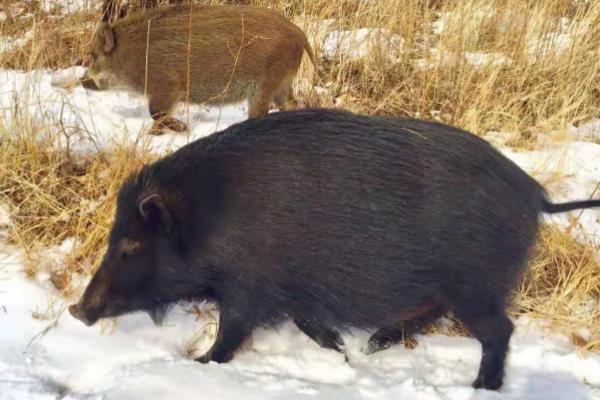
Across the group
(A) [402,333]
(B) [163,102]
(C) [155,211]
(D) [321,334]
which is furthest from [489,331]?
(B) [163,102]

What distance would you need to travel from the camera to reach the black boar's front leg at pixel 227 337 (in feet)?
8.66

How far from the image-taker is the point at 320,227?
2516mm

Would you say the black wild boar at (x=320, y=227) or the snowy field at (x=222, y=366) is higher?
the black wild boar at (x=320, y=227)

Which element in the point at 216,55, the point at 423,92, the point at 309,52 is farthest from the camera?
the point at 423,92

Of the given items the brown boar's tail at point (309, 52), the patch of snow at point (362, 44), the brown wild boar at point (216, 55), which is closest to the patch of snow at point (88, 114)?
the brown wild boar at point (216, 55)

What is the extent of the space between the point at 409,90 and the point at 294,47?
0.90 meters

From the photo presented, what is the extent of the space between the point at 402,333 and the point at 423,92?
2.28 meters

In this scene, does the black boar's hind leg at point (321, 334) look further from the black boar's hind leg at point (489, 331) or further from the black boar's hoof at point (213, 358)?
the black boar's hind leg at point (489, 331)

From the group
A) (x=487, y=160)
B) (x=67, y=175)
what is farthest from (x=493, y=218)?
(x=67, y=175)

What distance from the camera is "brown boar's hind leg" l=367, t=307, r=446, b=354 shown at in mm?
2982

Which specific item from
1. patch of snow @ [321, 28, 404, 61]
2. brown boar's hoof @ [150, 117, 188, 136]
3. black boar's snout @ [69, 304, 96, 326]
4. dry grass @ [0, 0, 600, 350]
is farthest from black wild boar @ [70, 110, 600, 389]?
patch of snow @ [321, 28, 404, 61]

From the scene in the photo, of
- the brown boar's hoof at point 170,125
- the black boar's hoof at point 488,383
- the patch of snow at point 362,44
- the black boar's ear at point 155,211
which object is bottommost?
the black boar's hoof at point 488,383

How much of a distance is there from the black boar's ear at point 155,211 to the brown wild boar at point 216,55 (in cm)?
204

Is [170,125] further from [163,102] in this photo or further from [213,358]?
[213,358]
